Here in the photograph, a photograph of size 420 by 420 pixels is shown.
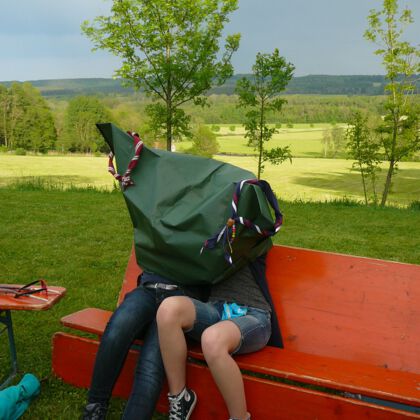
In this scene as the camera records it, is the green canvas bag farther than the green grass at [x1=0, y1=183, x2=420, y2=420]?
No

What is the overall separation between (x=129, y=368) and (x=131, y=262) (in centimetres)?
76

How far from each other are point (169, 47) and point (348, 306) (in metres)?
13.0

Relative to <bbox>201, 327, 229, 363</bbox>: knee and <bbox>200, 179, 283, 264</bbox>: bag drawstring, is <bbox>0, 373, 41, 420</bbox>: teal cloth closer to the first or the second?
<bbox>201, 327, 229, 363</bbox>: knee

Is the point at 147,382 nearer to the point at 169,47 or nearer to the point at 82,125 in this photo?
the point at 169,47

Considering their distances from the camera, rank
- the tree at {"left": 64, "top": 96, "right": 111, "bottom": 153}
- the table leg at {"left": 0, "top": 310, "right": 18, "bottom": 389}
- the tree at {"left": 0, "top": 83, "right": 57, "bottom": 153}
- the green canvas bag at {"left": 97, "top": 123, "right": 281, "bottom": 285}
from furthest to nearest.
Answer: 1. the tree at {"left": 64, "top": 96, "right": 111, "bottom": 153}
2. the tree at {"left": 0, "top": 83, "right": 57, "bottom": 153}
3. the table leg at {"left": 0, "top": 310, "right": 18, "bottom": 389}
4. the green canvas bag at {"left": 97, "top": 123, "right": 281, "bottom": 285}

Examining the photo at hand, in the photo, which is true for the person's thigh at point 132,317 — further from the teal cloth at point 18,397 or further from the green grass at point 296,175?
the green grass at point 296,175

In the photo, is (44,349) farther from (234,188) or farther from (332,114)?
(332,114)

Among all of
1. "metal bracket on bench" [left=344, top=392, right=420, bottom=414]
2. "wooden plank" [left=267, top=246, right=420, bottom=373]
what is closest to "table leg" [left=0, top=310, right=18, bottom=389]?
"wooden plank" [left=267, top=246, right=420, bottom=373]

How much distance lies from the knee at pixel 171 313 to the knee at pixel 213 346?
6.1 inches

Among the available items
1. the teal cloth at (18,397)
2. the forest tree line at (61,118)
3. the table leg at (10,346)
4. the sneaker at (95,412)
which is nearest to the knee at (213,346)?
the sneaker at (95,412)

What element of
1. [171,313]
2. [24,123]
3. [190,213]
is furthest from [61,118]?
[171,313]

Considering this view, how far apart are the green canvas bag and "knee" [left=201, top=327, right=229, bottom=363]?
34 centimetres

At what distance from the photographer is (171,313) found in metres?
2.51

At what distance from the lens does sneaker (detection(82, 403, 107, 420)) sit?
2.54 meters
